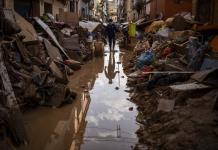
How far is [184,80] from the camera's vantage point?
9125 millimetres

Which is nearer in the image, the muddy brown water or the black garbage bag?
the muddy brown water

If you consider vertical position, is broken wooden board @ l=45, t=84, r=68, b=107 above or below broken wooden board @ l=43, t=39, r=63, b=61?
below

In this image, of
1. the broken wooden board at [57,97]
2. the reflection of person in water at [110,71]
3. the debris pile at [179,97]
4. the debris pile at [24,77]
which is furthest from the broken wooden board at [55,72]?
the reflection of person in water at [110,71]

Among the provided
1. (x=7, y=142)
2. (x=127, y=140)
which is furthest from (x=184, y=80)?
(x=7, y=142)

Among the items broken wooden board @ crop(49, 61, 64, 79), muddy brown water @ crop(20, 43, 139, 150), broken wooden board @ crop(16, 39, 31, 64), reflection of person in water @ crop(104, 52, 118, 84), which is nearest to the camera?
muddy brown water @ crop(20, 43, 139, 150)

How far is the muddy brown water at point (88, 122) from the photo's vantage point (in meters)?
6.43

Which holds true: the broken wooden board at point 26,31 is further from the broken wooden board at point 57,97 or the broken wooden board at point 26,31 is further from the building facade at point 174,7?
the building facade at point 174,7

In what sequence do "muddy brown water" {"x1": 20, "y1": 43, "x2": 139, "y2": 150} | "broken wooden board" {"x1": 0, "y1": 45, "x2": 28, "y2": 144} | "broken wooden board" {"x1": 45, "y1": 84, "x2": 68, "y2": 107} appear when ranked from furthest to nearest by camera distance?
"broken wooden board" {"x1": 45, "y1": 84, "x2": 68, "y2": 107} < "muddy brown water" {"x1": 20, "y1": 43, "x2": 139, "y2": 150} < "broken wooden board" {"x1": 0, "y1": 45, "x2": 28, "y2": 144}

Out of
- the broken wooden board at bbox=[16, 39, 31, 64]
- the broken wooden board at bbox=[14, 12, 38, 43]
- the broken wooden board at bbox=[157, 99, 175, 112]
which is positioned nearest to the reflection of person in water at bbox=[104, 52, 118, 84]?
the broken wooden board at bbox=[14, 12, 38, 43]

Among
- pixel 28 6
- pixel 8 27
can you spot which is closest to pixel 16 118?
pixel 8 27

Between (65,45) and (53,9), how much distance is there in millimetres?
8191

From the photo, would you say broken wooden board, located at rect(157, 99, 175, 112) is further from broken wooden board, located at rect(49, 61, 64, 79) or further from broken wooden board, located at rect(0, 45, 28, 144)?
broken wooden board, located at rect(49, 61, 64, 79)

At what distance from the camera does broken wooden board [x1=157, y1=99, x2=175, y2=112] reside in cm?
723

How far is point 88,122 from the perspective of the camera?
7664 mm
